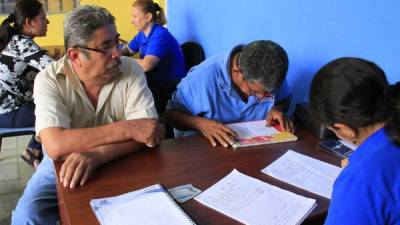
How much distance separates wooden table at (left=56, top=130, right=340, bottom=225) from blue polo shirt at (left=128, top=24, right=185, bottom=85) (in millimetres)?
1505

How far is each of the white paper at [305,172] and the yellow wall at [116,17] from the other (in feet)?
10.3

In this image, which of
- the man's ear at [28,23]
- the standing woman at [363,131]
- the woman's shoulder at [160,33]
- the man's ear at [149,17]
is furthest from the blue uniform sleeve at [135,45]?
the standing woman at [363,131]

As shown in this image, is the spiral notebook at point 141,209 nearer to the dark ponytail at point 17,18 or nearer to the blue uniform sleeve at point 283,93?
the blue uniform sleeve at point 283,93

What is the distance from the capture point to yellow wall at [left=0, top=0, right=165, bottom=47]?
415 cm

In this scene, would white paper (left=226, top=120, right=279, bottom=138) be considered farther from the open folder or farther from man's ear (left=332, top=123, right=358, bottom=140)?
man's ear (left=332, top=123, right=358, bottom=140)

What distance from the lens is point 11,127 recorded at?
222 cm

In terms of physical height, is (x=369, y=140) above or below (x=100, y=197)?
above

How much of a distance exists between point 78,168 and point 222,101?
0.75 meters

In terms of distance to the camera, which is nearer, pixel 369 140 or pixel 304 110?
pixel 369 140

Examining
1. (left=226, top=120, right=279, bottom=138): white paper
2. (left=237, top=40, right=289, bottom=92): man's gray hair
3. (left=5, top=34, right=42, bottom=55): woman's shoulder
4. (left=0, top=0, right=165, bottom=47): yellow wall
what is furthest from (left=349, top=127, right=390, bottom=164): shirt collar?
(left=0, top=0, right=165, bottom=47): yellow wall

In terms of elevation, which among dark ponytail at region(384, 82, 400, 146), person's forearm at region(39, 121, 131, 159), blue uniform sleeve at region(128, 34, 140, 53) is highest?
dark ponytail at region(384, 82, 400, 146)

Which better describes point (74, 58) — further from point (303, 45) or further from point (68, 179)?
point (303, 45)

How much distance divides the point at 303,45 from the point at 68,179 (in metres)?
1.27

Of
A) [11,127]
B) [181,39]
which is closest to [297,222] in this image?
[11,127]
